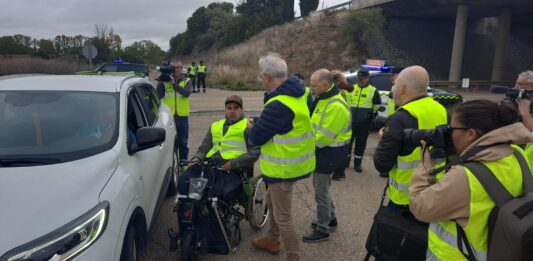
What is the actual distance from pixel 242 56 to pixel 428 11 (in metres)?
18.1

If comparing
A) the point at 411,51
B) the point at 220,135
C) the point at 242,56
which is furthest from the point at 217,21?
the point at 220,135

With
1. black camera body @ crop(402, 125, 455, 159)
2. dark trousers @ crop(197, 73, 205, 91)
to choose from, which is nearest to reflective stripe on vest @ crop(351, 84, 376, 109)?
black camera body @ crop(402, 125, 455, 159)

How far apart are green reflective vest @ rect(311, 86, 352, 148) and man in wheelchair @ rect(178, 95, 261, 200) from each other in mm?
691

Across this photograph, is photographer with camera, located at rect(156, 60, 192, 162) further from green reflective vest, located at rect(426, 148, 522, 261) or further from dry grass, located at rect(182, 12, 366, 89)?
dry grass, located at rect(182, 12, 366, 89)

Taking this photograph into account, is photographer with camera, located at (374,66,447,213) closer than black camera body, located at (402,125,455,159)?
No

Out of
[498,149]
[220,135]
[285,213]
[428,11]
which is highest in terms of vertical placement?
[428,11]

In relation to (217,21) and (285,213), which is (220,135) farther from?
(217,21)

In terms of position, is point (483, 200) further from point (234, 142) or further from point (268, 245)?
point (234, 142)

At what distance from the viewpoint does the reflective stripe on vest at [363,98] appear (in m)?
6.60

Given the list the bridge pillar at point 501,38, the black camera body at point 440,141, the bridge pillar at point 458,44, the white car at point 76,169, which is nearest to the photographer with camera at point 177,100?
the white car at point 76,169

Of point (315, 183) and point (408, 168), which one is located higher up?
point (408, 168)

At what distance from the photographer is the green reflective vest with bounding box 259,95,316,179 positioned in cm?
314

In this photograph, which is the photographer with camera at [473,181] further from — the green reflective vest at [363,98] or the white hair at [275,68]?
the green reflective vest at [363,98]

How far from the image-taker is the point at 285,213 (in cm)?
331
